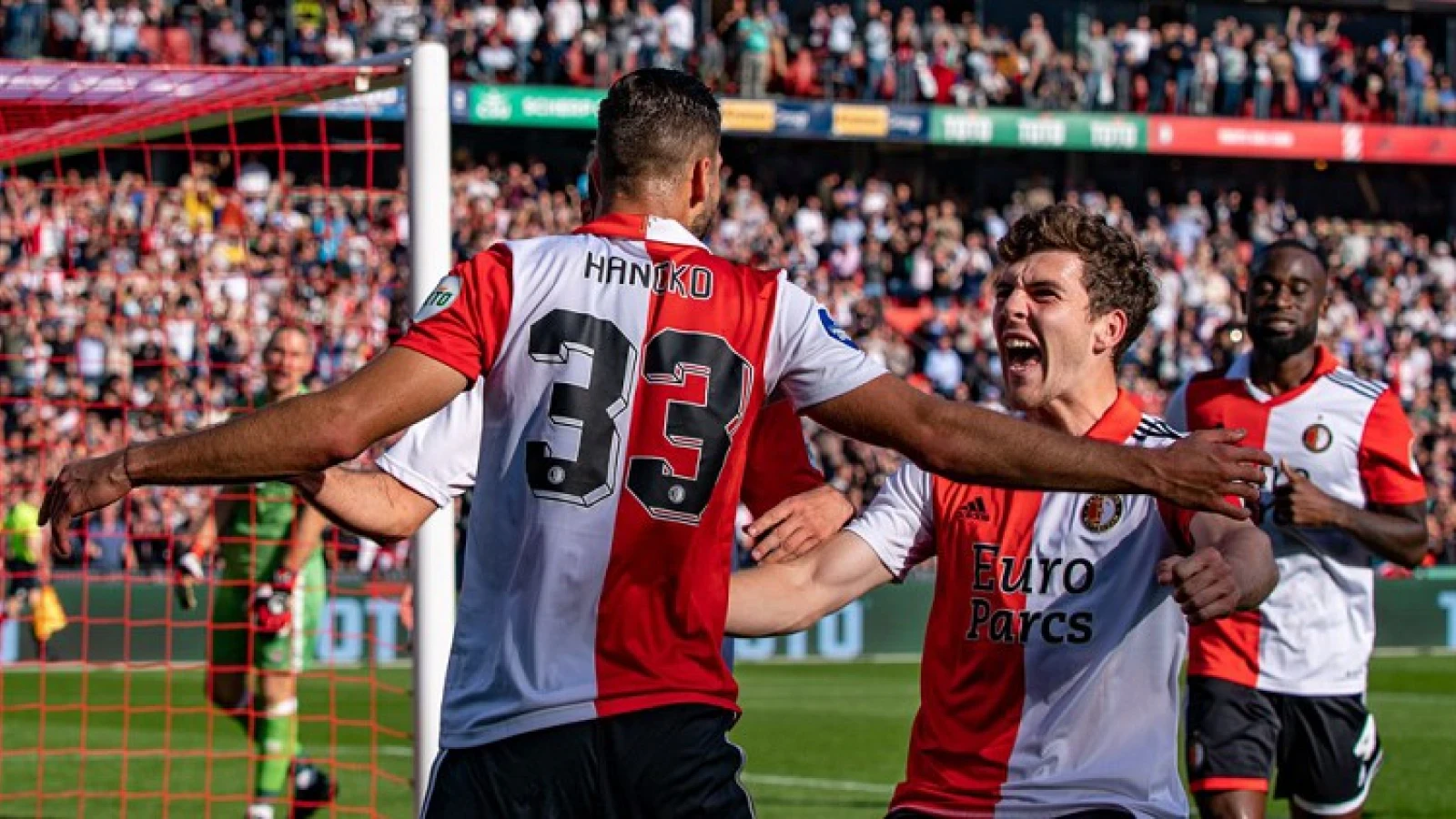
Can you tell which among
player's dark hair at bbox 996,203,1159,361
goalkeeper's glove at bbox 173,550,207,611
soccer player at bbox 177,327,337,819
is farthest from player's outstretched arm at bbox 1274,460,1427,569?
goalkeeper's glove at bbox 173,550,207,611

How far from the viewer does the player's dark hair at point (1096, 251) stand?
487 centimetres

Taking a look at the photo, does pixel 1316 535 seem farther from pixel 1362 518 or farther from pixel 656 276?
pixel 656 276

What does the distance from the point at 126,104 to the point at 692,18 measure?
2987cm

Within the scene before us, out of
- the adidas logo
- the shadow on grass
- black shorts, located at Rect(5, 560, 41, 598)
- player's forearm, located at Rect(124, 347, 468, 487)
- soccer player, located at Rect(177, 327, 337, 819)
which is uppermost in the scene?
player's forearm, located at Rect(124, 347, 468, 487)

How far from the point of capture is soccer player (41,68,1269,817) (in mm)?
3807

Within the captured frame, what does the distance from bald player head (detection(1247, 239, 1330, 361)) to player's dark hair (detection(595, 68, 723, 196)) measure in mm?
3989

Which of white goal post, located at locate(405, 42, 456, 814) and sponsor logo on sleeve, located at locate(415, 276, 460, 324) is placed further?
white goal post, located at locate(405, 42, 456, 814)

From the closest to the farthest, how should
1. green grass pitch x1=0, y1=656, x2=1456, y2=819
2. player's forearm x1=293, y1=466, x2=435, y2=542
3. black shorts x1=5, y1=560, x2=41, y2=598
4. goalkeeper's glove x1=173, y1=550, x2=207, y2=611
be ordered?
player's forearm x1=293, y1=466, x2=435, y2=542 → goalkeeper's glove x1=173, y1=550, x2=207, y2=611 → green grass pitch x1=0, y1=656, x2=1456, y2=819 → black shorts x1=5, y1=560, x2=41, y2=598

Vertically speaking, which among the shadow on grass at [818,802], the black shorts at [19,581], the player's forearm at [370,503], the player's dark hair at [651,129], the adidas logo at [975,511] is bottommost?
the black shorts at [19,581]

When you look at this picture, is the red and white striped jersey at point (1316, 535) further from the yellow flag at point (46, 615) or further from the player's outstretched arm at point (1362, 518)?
the yellow flag at point (46, 615)

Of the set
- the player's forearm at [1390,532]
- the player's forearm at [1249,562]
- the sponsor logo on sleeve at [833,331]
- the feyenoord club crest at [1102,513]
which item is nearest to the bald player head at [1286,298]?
the player's forearm at [1390,532]

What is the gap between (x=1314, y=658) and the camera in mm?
7445

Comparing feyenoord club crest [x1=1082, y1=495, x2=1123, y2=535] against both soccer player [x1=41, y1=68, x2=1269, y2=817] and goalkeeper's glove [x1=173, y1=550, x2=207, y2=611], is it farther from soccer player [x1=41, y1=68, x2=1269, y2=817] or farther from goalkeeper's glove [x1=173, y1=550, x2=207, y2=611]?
goalkeeper's glove [x1=173, y1=550, x2=207, y2=611]

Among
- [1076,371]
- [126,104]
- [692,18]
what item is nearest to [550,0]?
[692,18]
